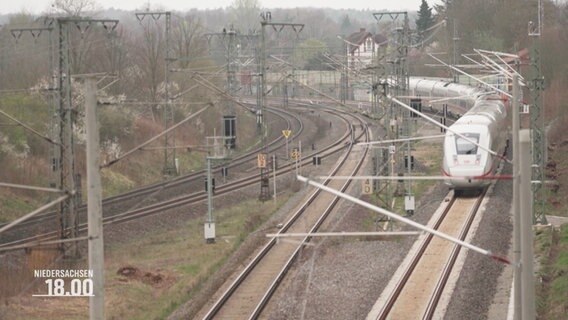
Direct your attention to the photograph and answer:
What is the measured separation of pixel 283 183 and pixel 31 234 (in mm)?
14115

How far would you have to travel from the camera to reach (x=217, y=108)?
63.8 m

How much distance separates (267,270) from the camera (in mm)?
24344

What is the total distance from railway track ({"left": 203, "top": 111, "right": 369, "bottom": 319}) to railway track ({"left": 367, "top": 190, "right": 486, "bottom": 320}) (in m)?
2.29

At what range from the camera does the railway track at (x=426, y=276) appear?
755 inches

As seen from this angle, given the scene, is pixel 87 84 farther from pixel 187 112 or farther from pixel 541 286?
pixel 187 112

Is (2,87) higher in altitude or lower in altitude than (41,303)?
higher

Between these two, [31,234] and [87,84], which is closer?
[87,84]

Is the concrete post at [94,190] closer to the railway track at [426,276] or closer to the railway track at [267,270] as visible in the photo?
the railway track at [267,270]

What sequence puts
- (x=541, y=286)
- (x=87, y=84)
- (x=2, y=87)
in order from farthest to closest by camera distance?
(x=2, y=87), (x=541, y=286), (x=87, y=84)

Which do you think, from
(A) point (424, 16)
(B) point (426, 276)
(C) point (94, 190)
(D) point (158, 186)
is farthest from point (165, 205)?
(A) point (424, 16)

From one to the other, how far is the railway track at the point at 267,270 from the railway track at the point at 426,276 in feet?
7.51

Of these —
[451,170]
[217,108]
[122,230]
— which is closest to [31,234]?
[122,230]

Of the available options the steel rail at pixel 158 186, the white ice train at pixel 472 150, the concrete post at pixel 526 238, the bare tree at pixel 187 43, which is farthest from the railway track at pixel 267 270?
the bare tree at pixel 187 43

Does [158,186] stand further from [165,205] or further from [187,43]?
[187,43]
